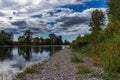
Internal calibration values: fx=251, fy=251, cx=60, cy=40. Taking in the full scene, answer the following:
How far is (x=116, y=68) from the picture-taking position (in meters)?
11.9

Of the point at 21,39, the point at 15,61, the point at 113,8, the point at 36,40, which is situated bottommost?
the point at 15,61

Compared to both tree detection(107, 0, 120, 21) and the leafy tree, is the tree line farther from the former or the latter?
tree detection(107, 0, 120, 21)

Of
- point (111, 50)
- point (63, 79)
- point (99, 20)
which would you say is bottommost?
point (63, 79)

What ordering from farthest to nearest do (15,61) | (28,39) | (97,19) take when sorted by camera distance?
(28,39) < (97,19) < (15,61)

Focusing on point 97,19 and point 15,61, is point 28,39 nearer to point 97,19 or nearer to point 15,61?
point 97,19

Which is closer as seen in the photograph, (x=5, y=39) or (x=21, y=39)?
(x=5, y=39)

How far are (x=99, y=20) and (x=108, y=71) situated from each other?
66.7 meters

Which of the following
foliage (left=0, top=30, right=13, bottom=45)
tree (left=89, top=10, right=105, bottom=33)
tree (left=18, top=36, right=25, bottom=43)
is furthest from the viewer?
tree (left=18, top=36, right=25, bottom=43)

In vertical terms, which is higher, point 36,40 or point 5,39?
point 5,39

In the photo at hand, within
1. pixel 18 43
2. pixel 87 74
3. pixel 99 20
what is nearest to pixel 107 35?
pixel 87 74

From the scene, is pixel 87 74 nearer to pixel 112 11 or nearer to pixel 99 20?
pixel 112 11

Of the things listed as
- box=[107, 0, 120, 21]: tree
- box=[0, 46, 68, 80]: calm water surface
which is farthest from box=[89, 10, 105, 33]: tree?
box=[0, 46, 68, 80]: calm water surface

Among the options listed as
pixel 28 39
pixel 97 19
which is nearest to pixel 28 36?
pixel 28 39

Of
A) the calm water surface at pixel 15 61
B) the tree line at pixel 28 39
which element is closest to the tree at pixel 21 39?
the tree line at pixel 28 39
